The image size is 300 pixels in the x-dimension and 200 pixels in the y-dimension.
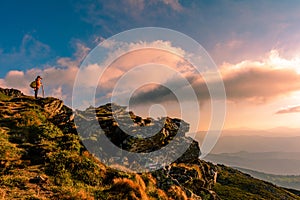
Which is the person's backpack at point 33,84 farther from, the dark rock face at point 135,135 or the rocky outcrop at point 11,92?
the rocky outcrop at point 11,92

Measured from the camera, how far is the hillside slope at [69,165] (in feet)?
60.4

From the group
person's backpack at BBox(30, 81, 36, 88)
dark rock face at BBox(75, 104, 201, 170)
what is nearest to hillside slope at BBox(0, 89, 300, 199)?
dark rock face at BBox(75, 104, 201, 170)

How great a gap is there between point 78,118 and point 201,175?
70.7 feet

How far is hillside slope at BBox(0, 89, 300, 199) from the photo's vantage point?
60.4 feet

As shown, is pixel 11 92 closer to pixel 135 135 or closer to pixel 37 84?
pixel 37 84

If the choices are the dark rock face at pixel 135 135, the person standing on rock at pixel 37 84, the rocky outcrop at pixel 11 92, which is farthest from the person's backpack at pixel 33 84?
the rocky outcrop at pixel 11 92

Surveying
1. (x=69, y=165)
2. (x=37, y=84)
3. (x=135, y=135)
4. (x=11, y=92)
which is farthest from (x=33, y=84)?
(x=11, y=92)

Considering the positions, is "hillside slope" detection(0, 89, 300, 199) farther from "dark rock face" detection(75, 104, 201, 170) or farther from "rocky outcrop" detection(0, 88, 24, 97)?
"rocky outcrop" detection(0, 88, 24, 97)

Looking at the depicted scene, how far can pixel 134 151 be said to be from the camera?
32938 mm

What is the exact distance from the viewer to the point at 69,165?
21781 millimetres

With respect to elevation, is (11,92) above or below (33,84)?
above

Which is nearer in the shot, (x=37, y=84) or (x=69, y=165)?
(x=69, y=165)

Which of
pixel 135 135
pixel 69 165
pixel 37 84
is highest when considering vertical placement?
pixel 37 84

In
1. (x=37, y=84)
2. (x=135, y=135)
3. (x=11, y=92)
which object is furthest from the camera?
(x=11, y=92)
